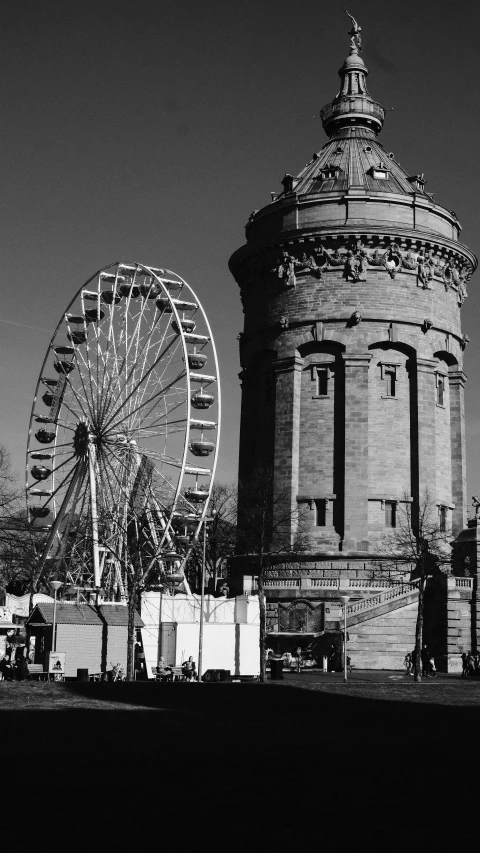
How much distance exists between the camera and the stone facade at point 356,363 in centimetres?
7200

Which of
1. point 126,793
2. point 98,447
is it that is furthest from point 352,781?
point 98,447

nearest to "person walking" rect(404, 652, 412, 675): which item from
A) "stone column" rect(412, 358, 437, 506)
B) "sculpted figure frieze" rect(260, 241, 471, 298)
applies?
"stone column" rect(412, 358, 437, 506)

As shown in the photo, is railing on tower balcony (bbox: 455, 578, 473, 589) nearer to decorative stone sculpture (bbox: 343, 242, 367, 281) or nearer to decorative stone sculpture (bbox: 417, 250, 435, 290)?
decorative stone sculpture (bbox: 417, 250, 435, 290)

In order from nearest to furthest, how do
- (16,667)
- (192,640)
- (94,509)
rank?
1. (16,667)
2. (192,640)
3. (94,509)

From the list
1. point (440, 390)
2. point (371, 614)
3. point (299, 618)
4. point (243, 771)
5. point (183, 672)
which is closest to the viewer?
point (243, 771)

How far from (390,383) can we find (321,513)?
920 centimetres

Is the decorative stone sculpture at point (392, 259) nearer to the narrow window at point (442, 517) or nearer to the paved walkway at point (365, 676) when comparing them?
the narrow window at point (442, 517)

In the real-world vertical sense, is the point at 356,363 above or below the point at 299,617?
above

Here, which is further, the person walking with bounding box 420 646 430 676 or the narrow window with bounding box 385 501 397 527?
the narrow window with bounding box 385 501 397 527

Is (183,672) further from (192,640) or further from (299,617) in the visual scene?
(299,617)

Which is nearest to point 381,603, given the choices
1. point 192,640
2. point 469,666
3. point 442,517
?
point 469,666

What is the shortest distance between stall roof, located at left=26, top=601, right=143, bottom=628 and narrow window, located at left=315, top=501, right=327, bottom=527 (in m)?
23.2

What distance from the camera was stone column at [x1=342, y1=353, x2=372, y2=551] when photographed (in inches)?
2795

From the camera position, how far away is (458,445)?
75.8m
